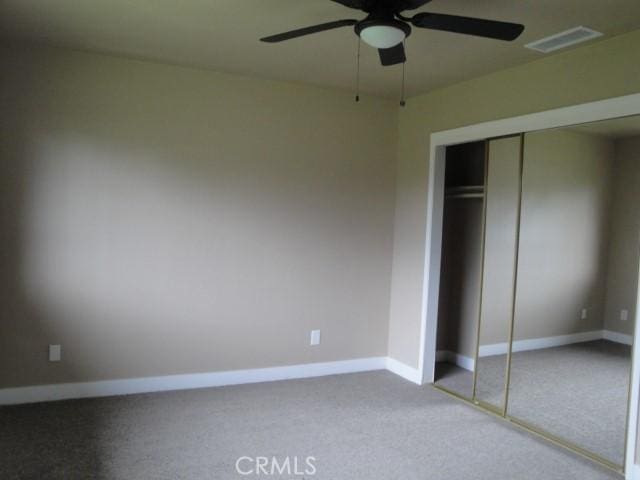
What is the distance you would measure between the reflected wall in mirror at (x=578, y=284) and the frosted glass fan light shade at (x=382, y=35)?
1601 millimetres

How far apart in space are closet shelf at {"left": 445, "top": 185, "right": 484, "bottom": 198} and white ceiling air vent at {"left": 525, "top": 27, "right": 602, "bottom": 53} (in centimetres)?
139

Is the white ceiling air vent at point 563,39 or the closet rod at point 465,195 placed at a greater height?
the white ceiling air vent at point 563,39

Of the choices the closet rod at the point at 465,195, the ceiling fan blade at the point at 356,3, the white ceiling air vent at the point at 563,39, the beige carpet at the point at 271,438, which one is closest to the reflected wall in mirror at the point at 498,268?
the beige carpet at the point at 271,438

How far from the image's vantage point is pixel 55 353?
3.60 m

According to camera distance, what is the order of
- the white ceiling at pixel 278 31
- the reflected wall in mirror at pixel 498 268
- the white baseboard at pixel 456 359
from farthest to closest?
the white baseboard at pixel 456 359
the reflected wall in mirror at pixel 498 268
the white ceiling at pixel 278 31

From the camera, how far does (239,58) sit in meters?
3.62

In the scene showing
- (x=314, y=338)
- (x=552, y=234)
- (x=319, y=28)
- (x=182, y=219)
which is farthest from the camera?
(x=314, y=338)

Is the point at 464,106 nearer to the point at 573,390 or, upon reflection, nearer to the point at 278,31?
the point at 278,31

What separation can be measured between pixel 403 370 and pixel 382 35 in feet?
10.4

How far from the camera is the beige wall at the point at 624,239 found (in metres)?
2.97

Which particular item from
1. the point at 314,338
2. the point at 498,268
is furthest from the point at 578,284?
the point at 314,338

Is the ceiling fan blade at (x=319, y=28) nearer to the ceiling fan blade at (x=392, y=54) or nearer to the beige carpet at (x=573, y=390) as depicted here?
the ceiling fan blade at (x=392, y=54)

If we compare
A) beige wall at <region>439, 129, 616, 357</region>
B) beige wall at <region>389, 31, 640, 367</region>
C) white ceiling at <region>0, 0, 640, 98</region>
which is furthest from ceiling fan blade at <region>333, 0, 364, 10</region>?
beige wall at <region>439, 129, 616, 357</region>

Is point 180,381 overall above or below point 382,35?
below
